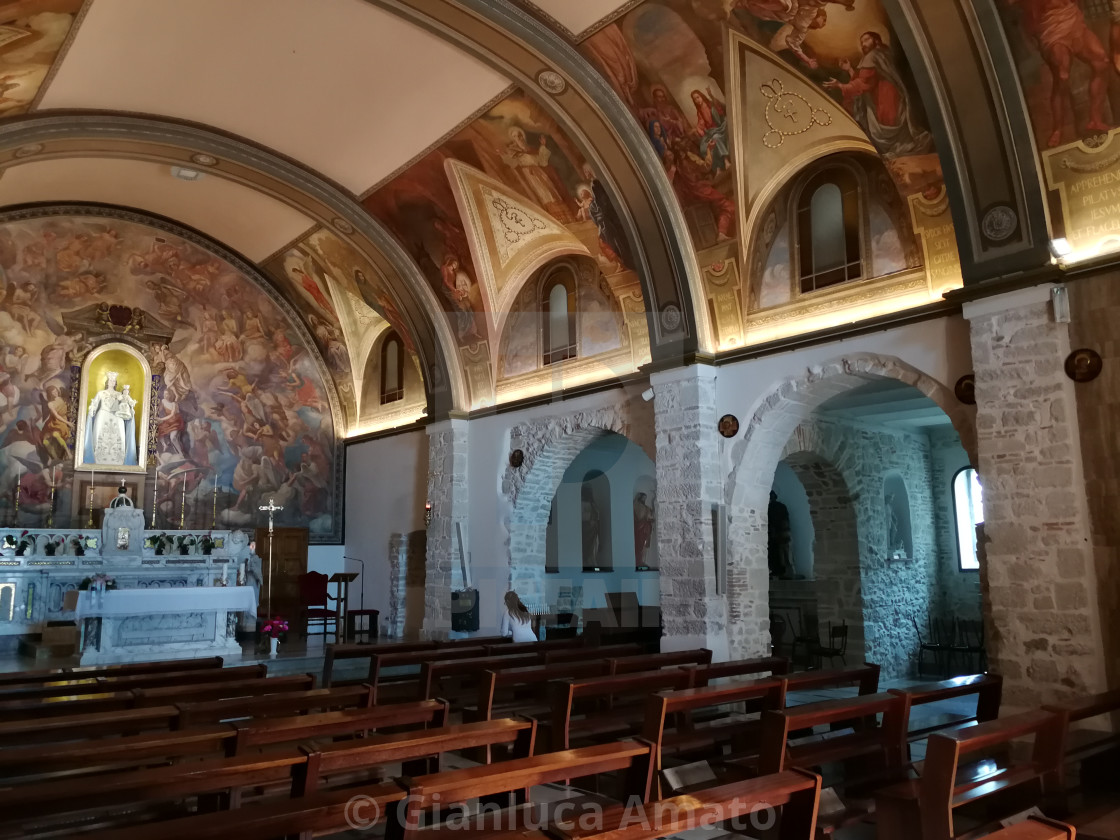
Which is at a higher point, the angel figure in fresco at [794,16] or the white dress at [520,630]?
the angel figure in fresco at [794,16]

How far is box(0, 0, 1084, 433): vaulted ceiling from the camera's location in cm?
827

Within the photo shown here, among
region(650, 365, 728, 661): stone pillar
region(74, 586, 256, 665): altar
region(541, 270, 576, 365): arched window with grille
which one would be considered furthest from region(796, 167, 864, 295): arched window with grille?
region(74, 586, 256, 665): altar

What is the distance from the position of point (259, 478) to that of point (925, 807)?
51.0ft

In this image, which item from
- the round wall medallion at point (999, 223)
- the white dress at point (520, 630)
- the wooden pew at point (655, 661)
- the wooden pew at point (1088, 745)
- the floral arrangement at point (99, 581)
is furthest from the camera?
the floral arrangement at point (99, 581)

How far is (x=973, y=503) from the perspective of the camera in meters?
15.3

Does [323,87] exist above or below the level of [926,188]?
above

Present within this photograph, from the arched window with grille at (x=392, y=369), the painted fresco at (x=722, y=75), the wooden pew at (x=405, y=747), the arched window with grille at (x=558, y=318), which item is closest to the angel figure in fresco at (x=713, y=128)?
the painted fresco at (x=722, y=75)

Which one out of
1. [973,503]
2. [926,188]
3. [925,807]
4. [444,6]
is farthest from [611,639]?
[925,807]

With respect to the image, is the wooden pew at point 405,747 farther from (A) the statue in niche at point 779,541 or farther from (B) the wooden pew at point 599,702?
(A) the statue in niche at point 779,541

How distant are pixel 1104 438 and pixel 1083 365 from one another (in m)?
0.66

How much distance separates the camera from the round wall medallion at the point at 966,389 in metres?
8.41

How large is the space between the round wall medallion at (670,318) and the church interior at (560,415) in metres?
0.16

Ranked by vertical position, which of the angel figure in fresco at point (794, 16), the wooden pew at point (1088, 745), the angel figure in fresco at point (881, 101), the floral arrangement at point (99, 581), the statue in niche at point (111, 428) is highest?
the angel figure in fresco at point (794, 16)

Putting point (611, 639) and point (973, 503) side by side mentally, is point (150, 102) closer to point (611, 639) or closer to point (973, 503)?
point (611, 639)
